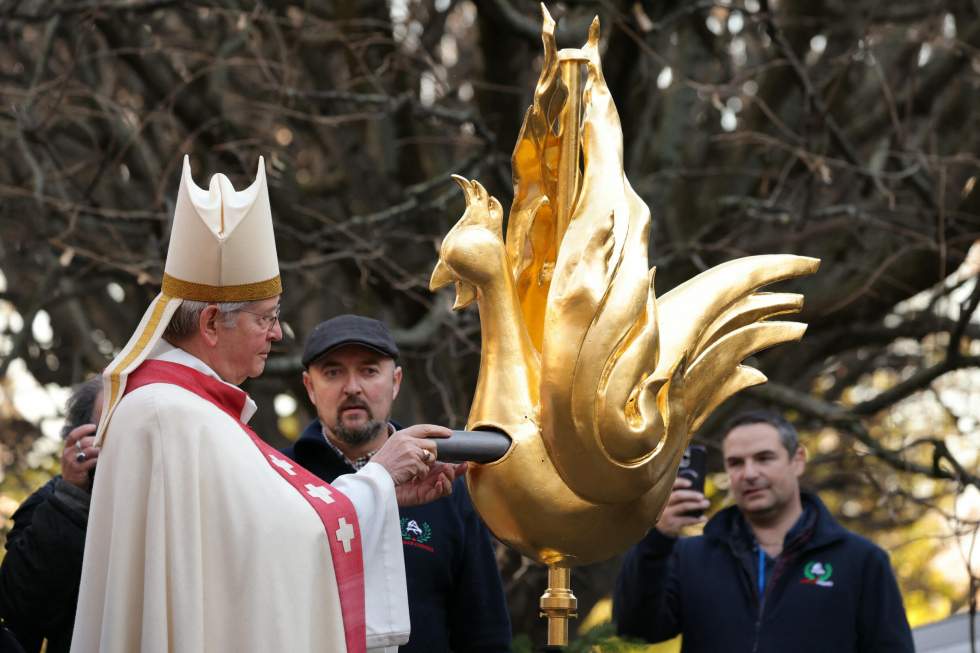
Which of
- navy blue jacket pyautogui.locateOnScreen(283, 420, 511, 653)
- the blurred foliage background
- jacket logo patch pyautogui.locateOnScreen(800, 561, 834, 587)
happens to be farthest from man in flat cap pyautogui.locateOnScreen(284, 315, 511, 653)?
the blurred foliage background

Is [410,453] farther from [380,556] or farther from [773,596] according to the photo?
[773,596]

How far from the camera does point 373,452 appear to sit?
430 centimetres

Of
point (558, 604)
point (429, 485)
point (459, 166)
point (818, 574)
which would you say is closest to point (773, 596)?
point (818, 574)

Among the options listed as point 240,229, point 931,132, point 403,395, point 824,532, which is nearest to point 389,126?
point 403,395

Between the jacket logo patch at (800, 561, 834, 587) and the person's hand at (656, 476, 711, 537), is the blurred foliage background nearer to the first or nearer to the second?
the jacket logo patch at (800, 561, 834, 587)

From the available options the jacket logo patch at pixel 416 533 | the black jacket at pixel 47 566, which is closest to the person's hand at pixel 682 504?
the jacket logo patch at pixel 416 533

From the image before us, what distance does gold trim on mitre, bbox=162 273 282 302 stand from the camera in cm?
323

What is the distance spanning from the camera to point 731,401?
8.09m

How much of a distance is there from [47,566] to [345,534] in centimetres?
128

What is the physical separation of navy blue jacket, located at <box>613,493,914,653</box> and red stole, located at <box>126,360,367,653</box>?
1914 millimetres

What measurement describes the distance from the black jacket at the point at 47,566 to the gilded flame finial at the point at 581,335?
160 cm

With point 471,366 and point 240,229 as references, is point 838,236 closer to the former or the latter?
point 471,366

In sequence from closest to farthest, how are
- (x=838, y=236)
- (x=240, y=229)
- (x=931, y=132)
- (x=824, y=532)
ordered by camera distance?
(x=240, y=229) < (x=824, y=532) < (x=931, y=132) < (x=838, y=236)

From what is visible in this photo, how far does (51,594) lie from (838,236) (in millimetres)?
5389
